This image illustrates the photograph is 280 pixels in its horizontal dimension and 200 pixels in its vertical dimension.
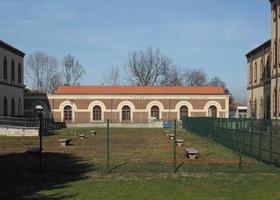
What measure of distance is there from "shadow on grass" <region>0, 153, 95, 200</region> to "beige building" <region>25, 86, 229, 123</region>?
162ft

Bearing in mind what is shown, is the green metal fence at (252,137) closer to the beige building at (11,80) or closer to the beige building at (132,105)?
the beige building at (11,80)

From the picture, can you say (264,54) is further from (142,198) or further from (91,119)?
(142,198)

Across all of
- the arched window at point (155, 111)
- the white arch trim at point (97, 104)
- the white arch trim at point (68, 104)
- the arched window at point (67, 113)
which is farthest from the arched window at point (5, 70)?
the arched window at point (155, 111)

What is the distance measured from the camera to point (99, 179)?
14.6m

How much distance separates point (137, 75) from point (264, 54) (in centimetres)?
4710

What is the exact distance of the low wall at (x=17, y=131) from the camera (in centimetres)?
3997

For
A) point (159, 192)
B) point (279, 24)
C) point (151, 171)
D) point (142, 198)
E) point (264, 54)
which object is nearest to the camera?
point (142, 198)

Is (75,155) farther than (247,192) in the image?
Yes

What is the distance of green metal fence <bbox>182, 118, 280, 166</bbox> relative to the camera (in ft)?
62.2

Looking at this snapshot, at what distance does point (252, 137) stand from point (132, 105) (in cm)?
5083

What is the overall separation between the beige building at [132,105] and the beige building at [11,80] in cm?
724

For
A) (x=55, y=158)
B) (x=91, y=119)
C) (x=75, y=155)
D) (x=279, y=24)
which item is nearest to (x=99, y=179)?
(x=55, y=158)

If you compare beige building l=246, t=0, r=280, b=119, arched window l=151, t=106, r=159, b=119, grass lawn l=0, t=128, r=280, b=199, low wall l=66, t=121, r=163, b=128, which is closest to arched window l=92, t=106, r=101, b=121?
low wall l=66, t=121, r=163, b=128

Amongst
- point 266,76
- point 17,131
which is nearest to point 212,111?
point 266,76
